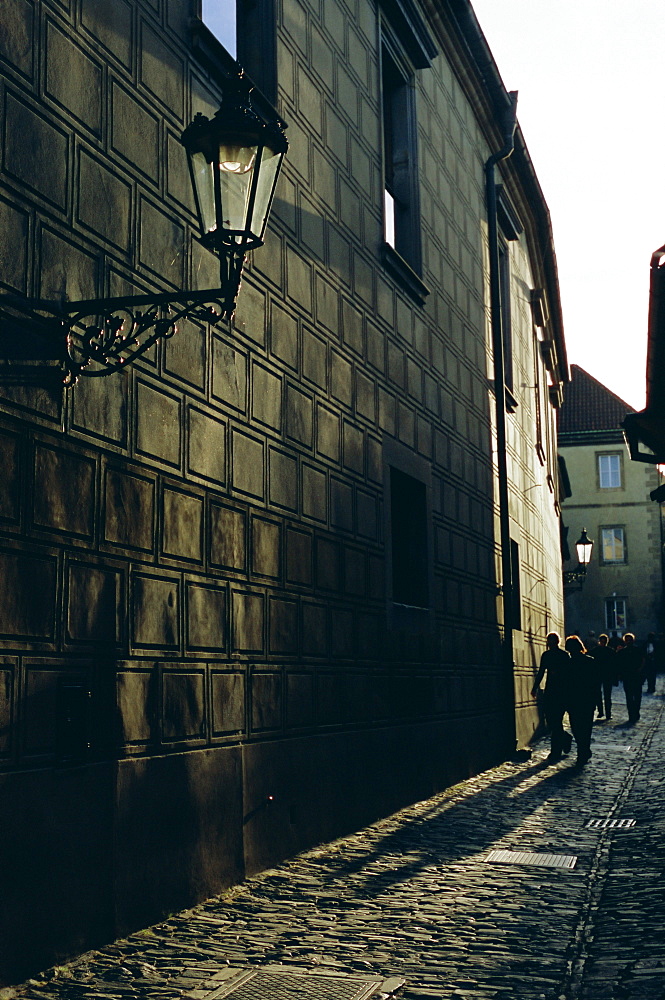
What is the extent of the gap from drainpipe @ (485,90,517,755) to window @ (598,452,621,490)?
134 ft

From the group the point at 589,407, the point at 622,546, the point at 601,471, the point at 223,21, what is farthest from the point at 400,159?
the point at 589,407

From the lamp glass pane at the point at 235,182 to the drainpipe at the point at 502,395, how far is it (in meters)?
10.6

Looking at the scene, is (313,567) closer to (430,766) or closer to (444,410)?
(430,766)

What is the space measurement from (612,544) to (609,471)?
3.56 metres

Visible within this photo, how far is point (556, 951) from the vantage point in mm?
5062

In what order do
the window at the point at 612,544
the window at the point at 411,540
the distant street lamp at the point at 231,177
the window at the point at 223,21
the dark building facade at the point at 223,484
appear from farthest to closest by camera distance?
the window at the point at 612,544 < the window at the point at 411,540 < the window at the point at 223,21 < the distant street lamp at the point at 231,177 < the dark building facade at the point at 223,484

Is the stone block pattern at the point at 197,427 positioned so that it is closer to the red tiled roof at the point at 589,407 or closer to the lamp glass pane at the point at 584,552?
the lamp glass pane at the point at 584,552

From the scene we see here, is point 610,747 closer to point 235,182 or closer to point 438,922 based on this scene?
point 438,922

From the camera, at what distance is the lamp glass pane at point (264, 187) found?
5.02 metres

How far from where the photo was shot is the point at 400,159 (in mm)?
11719

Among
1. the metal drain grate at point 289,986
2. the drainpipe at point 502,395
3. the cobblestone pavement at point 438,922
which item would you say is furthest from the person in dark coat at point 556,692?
the metal drain grate at point 289,986

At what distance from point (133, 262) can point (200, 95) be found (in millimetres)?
1504

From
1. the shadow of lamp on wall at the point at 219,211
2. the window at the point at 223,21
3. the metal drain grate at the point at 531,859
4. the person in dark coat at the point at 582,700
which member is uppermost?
the window at the point at 223,21

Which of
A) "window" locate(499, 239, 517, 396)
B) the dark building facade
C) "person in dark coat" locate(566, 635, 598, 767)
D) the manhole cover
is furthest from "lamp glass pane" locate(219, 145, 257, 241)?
"window" locate(499, 239, 517, 396)
